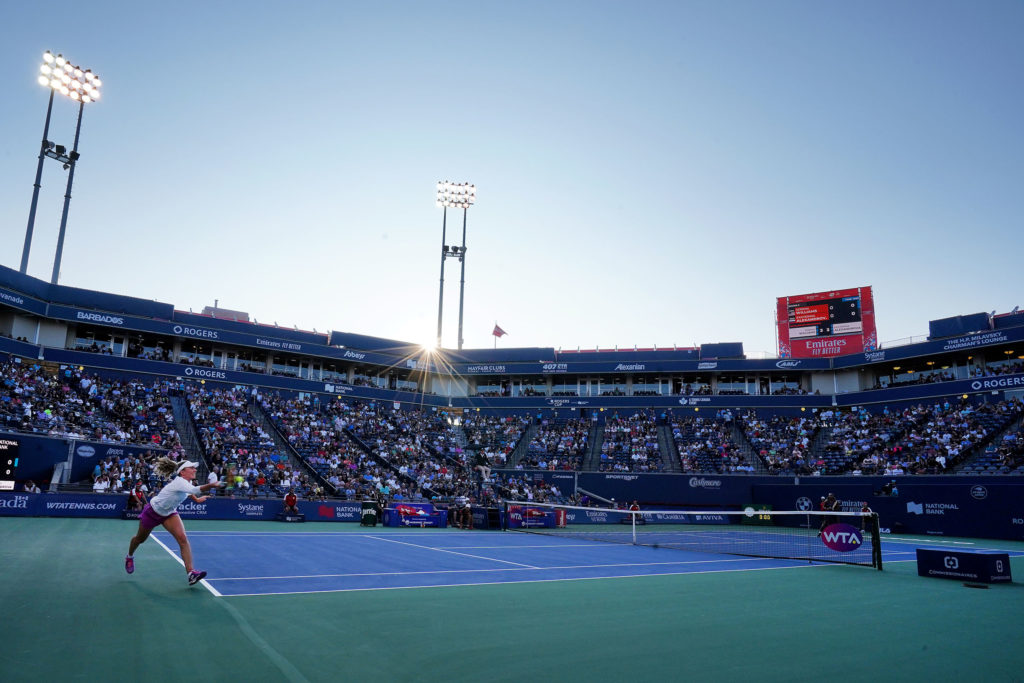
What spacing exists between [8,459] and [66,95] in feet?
93.7

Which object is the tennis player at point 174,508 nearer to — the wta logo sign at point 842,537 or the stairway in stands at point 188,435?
the wta logo sign at point 842,537

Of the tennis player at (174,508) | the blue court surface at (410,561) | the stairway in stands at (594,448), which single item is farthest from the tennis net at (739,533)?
the tennis player at (174,508)

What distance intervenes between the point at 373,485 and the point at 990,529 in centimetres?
3396

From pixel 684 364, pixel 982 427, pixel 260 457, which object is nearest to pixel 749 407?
pixel 684 364

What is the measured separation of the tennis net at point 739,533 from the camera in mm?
18656

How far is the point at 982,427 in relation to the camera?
41.8 meters

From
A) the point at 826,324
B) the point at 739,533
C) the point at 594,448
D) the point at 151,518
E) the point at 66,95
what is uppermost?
the point at 66,95

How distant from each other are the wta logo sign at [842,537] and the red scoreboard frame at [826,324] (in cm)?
4053

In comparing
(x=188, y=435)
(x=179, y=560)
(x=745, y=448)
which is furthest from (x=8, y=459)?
(x=745, y=448)

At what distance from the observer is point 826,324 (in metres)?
56.6

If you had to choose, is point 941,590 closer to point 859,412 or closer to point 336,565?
point 336,565

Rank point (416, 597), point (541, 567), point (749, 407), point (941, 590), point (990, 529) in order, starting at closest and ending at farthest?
point (416, 597) < point (941, 590) < point (541, 567) < point (990, 529) < point (749, 407)

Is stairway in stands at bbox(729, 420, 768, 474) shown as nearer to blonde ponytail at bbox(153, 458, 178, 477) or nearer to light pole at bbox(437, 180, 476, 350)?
light pole at bbox(437, 180, 476, 350)

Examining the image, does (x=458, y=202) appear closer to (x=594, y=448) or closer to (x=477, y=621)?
(x=594, y=448)
